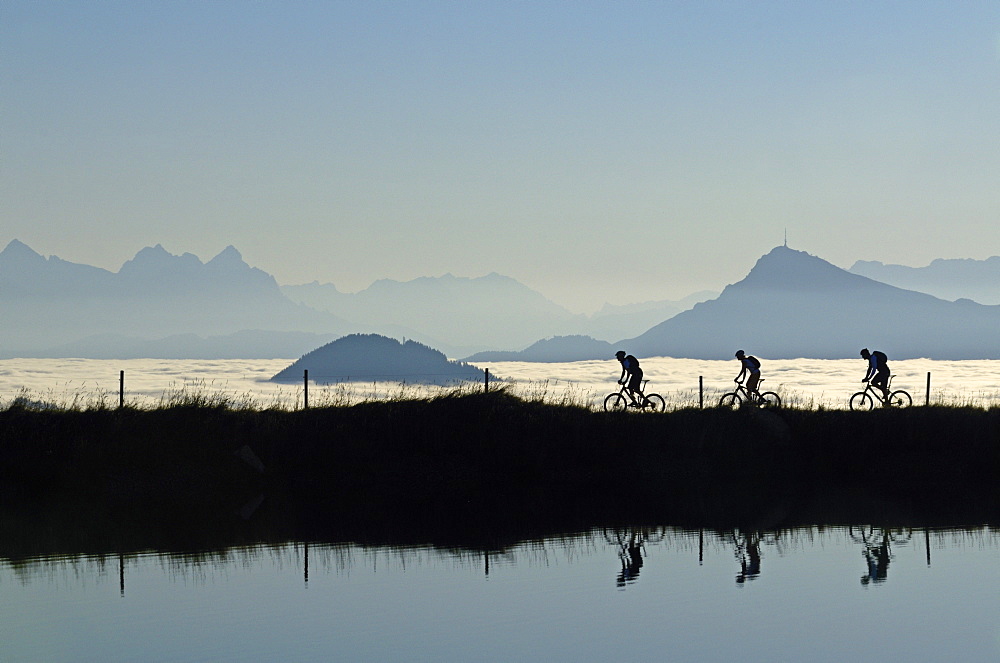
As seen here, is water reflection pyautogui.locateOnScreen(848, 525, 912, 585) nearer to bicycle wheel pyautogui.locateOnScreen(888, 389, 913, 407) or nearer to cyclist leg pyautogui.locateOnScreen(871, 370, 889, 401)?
cyclist leg pyautogui.locateOnScreen(871, 370, 889, 401)

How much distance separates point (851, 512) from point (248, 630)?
18.0 metres

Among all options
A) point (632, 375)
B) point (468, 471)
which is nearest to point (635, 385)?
point (632, 375)

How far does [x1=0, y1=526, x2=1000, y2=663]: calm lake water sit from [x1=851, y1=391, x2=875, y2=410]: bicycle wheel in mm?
17568

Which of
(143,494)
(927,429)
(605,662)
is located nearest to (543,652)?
(605,662)

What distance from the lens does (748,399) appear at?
40.9 metres

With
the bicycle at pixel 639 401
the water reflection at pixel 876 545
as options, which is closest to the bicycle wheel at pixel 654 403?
the bicycle at pixel 639 401

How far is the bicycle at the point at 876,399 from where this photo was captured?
42750 millimetres

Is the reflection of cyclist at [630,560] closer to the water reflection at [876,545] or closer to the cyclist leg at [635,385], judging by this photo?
the water reflection at [876,545]

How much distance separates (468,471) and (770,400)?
12671mm

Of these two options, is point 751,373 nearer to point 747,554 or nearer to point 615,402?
point 615,402

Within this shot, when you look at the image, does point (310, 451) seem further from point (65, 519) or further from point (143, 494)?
point (65, 519)

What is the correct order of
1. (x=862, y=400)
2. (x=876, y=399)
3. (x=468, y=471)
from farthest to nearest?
(x=876, y=399) < (x=862, y=400) < (x=468, y=471)

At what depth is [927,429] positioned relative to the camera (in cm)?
3972

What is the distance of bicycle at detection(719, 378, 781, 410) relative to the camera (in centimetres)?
4069
